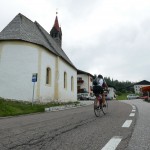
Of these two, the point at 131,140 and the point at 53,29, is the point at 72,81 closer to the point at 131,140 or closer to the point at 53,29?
the point at 53,29

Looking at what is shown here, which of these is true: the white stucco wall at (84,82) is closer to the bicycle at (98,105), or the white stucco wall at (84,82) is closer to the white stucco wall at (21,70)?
the white stucco wall at (21,70)

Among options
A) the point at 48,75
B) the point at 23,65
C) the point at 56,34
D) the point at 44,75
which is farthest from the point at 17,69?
the point at 56,34

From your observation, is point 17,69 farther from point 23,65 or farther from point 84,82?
point 84,82

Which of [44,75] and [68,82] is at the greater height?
[68,82]

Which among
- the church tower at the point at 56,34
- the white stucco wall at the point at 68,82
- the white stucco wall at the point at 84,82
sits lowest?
the white stucco wall at the point at 68,82

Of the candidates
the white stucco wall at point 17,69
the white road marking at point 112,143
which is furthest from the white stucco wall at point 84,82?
the white road marking at point 112,143

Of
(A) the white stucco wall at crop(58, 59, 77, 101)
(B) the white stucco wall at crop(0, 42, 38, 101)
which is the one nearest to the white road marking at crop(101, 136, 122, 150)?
(B) the white stucco wall at crop(0, 42, 38, 101)

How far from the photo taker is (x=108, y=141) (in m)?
4.36

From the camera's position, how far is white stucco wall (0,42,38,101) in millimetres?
22484

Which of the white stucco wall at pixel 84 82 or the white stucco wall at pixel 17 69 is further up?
the white stucco wall at pixel 84 82

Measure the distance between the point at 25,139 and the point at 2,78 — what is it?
1914 centimetres

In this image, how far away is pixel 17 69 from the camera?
22984 mm

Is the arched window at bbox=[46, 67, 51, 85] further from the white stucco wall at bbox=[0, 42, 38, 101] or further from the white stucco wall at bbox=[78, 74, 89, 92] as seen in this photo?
the white stucco wall at bbox=[78, 74, 89, 92]

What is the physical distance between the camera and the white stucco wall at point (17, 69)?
885 inches
